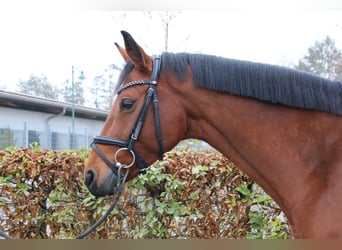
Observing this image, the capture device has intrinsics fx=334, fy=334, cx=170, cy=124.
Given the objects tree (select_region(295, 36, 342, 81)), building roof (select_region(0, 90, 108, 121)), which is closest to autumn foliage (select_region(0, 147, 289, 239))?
building roof (select_region(0, 90, 108, 121))

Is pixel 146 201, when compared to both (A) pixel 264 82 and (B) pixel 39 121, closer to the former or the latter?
(A) pixel 264 82

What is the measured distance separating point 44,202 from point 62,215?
0.92 ft

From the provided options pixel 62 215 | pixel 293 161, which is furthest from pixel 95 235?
pixel 293 161

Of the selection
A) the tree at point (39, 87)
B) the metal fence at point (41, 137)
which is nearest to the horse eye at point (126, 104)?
the metal fence at point (41, 137)

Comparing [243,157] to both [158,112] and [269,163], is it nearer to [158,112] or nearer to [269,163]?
[269,163]

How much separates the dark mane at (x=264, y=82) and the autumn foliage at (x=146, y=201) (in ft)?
4.42

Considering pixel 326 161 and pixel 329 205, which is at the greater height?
pixel 326 161

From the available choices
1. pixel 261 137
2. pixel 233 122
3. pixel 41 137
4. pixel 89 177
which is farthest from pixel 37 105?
pixel 261 137

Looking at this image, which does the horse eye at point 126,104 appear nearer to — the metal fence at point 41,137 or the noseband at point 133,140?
the noseband at point 133,140

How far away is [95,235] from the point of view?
357 cm

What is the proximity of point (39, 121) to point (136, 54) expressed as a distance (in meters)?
11.4

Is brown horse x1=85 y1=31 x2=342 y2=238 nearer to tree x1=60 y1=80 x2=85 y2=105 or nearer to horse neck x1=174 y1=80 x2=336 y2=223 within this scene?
horse neck x1=174 y1=80 x2=336 y2=223

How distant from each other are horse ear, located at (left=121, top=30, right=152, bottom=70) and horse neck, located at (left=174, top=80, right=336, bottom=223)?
0.29 metres

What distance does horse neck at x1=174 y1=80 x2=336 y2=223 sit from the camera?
1937 millimetres
